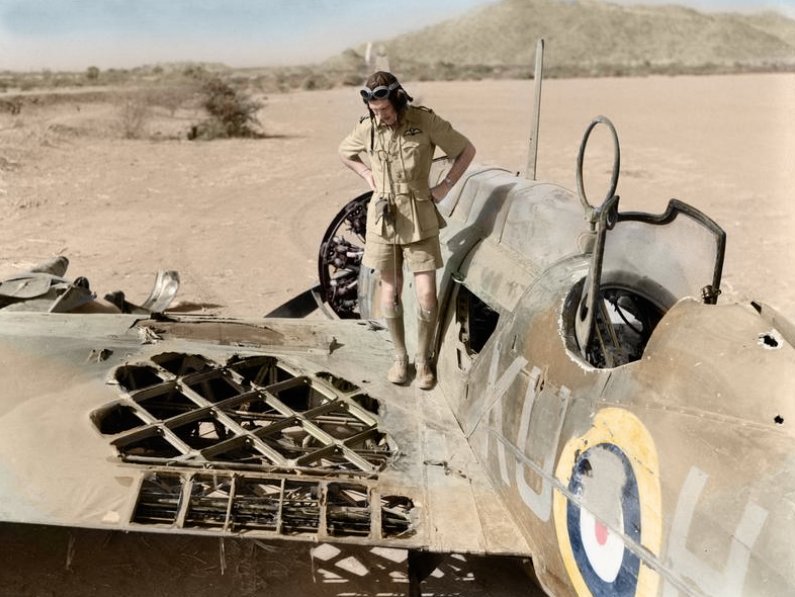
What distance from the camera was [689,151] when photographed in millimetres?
21266

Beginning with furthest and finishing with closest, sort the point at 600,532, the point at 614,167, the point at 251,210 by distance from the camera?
the point at 251,210, the point at 614,167, the point at 600,532

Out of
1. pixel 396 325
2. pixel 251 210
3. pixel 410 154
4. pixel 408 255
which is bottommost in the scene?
pixel 251 210

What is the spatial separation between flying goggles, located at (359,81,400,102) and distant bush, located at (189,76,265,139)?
18.4m

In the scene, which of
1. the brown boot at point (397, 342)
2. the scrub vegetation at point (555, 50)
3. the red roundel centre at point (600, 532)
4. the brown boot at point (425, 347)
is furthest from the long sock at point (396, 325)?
the scrub vegetation at point (555, 50)

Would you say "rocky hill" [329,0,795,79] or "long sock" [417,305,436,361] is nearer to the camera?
"long sock" [417,305,436,361]

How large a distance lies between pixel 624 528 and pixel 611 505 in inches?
4.4

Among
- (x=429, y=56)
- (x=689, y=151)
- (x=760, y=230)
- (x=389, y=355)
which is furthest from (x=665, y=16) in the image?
(x=389, y=355)

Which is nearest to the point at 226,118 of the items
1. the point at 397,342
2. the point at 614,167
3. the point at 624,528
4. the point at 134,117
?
the point at 134,117

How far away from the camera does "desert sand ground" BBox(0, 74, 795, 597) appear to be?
196 inches

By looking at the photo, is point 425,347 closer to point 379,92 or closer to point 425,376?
point 425,376

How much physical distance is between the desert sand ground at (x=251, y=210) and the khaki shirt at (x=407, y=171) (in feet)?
6.40

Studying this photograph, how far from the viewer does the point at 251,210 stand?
14.1 m

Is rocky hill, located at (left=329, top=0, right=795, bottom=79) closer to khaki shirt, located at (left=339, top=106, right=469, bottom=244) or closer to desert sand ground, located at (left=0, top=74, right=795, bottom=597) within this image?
desert sand ground, located at (left=0, top=74, right=795, bottom=597)

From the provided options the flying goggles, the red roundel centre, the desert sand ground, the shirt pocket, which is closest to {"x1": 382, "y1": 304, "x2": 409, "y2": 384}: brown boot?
the shirt pocket
